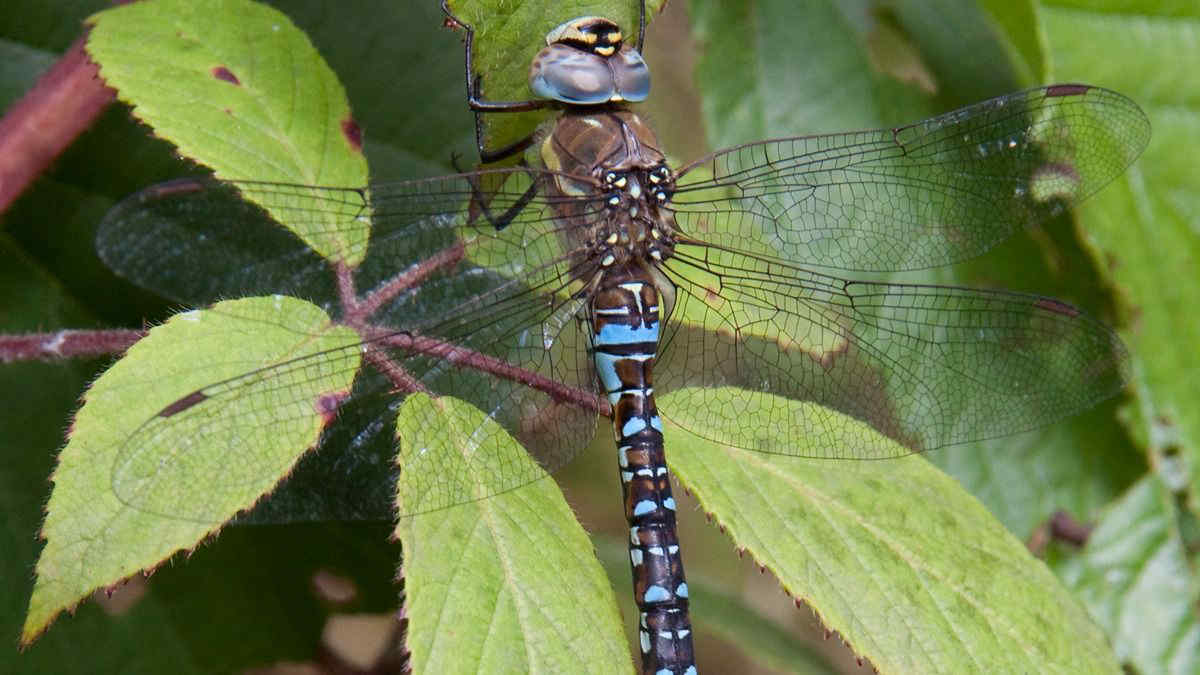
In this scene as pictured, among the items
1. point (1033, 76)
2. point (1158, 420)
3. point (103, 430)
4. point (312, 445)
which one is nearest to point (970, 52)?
point (1033, 76)

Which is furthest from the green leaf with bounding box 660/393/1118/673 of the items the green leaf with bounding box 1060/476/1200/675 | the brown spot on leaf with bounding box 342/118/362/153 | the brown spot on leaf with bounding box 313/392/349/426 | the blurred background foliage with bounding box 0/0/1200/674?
the green leaf with bounding box 1060/476/1200/675

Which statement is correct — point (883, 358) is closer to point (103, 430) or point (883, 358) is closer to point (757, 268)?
Answer: point (757, 268)

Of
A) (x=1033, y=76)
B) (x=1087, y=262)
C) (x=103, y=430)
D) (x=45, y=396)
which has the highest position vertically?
(x=1033, y=76)

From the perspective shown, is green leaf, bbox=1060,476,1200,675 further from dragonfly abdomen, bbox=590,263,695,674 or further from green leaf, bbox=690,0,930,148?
dragonfly abdomen, bbox=590,263,695,674

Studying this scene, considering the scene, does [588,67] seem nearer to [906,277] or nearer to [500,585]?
[500,585]

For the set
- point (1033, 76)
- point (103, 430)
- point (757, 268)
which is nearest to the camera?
point (103, 430)

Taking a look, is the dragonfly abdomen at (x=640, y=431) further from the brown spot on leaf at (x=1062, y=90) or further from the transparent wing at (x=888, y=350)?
the brown spot on leaf at (x=1062, y=90)
